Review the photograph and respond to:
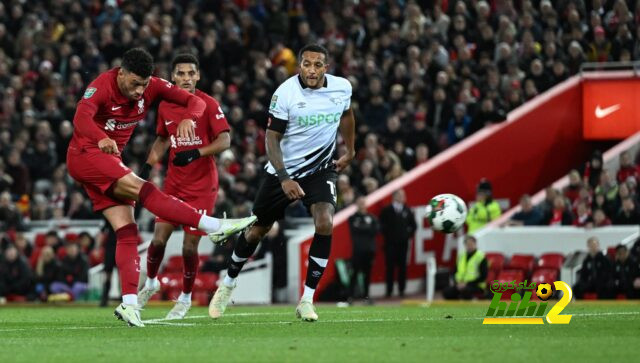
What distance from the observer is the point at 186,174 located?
1398 centimetres

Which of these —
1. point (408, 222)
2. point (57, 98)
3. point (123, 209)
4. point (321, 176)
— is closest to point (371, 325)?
point (321, 176)

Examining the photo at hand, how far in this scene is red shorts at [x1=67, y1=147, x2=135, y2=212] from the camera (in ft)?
38.8

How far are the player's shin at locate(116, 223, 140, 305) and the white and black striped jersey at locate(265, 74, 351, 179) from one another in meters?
1.80

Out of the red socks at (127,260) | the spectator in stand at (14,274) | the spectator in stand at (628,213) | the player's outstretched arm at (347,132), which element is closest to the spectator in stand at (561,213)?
the spectator in stand at (628,213)

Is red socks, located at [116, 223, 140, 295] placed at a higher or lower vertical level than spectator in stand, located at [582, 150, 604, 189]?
lower

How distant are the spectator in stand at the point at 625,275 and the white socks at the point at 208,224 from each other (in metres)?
10.6

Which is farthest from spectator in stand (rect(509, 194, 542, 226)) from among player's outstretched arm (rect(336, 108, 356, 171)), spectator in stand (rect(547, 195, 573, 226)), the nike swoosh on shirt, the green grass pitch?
player's outstretched arm (rect(336, 108, 356, 171))

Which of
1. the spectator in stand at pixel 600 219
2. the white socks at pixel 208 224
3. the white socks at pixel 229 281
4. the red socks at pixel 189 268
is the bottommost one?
the white socks at pixel 229 281

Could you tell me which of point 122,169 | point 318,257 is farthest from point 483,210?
point 122,169

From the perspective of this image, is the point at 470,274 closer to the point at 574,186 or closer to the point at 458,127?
the point at 574,186

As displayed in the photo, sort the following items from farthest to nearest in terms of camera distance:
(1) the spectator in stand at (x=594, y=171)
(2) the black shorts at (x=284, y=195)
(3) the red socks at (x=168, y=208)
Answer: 1. (1) the spectator in stand at (x=594, y=171)
2. (2) the black shorts at (x=284, y=195)
3. (3) the red socks at (x=168, y=208)

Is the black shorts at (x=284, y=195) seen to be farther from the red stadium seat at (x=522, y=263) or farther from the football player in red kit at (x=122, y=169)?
the red stadium seat at (x=522, y=263)

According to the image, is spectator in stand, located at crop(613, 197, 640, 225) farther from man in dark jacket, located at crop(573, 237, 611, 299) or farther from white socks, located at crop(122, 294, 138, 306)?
white socks, located at crop(122, 294, 138, 306)

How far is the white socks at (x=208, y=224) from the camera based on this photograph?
11.7m
